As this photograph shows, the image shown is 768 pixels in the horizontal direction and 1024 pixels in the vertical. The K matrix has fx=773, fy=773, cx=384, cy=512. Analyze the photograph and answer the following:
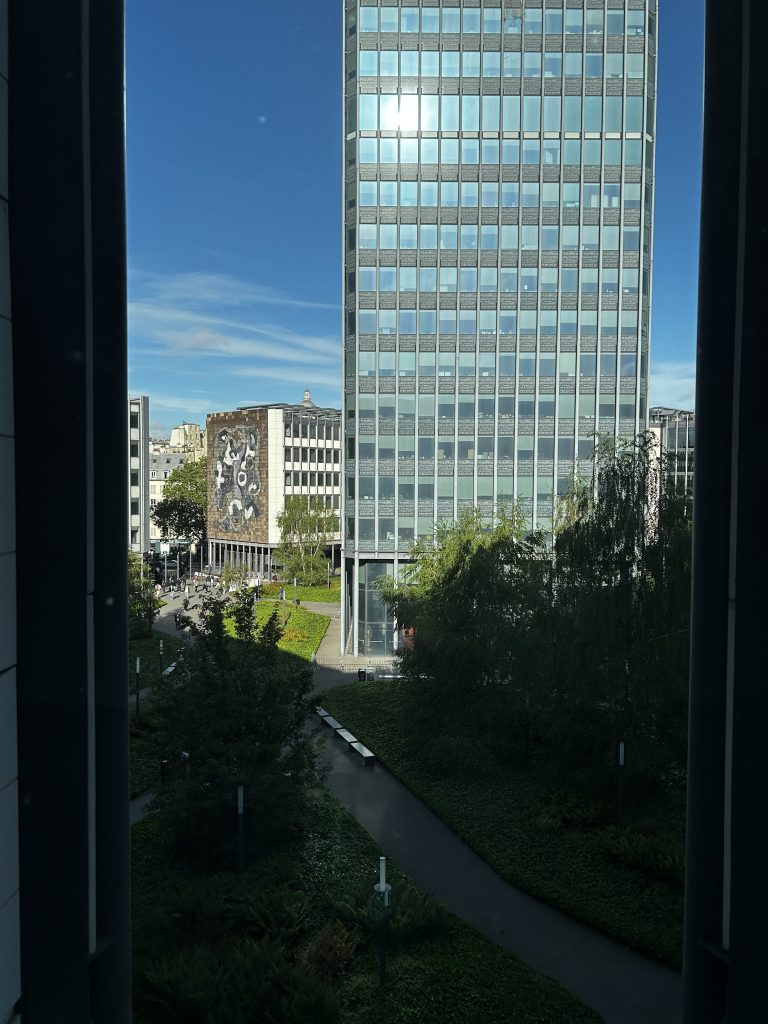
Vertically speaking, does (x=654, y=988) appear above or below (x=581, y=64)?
below

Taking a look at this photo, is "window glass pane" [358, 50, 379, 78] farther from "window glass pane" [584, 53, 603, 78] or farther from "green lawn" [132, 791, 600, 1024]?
"green lawn" [132, 791, 600, 1024]

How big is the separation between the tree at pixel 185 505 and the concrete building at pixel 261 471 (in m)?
3.11

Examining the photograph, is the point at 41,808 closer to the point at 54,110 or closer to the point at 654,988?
the point at 54,110

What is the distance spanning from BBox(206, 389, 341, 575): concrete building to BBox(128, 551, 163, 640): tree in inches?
605

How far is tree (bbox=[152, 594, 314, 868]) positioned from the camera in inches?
347

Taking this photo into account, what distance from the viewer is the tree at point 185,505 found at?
47.6 meters

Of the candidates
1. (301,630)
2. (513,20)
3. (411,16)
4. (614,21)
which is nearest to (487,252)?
(513,20)

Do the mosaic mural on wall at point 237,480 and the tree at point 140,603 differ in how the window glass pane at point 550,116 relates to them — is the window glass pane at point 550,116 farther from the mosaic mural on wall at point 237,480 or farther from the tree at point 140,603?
the mosaic mural on wall at point 237,480

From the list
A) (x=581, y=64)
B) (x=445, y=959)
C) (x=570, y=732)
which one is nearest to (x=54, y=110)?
(x=445, y=959)

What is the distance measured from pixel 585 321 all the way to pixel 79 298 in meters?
21.9

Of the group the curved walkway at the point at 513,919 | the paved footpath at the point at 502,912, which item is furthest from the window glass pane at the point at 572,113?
the curved walkway at the point at 513,919

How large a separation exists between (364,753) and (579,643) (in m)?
4.59

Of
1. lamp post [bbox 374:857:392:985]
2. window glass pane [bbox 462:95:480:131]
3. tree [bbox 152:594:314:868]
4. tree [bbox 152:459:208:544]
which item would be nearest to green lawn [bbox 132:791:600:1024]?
lamp post [bbox 374:857:392:985]

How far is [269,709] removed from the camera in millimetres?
9180
